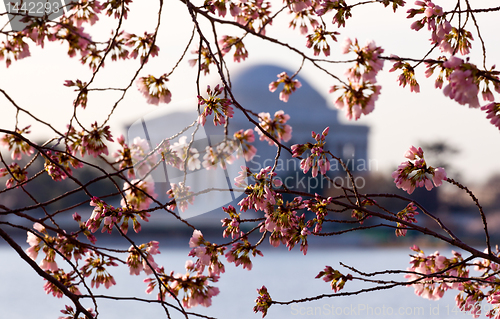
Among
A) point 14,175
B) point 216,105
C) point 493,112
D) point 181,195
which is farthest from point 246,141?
point 493,112

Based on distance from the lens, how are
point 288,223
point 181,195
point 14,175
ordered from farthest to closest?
point 14,175, point 181,195, point 288,223

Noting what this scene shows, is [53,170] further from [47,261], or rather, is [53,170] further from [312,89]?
[312,89]

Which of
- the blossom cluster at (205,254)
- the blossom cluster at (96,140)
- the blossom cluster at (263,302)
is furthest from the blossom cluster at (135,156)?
the blossom cluster at (263,302)

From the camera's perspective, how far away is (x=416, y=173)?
152 centimetres

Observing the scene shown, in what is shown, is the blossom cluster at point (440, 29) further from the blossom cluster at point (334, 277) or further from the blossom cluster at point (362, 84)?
the blossom cluster at point (334, 277)

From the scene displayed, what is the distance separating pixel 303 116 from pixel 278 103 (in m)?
1.90

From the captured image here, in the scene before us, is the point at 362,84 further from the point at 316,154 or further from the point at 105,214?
the point at 105,214

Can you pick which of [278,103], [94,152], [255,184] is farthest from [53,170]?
[278,103]

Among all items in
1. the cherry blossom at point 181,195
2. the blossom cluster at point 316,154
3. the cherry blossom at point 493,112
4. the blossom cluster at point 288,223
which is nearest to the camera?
the cherry blossom at point 493,112

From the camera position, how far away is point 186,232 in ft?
70.6

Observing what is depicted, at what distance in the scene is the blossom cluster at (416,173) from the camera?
151 centimetres

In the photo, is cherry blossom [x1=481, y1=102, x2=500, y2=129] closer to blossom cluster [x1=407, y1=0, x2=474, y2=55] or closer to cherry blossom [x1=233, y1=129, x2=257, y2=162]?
blossom cluster [x1=407, y1=0, x2=474, y2=55]

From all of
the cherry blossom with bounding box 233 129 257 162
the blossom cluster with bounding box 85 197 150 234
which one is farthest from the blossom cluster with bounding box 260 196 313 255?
the cherry blossom with bounding box 233 129 257 162

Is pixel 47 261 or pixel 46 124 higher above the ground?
pixel 46 124
